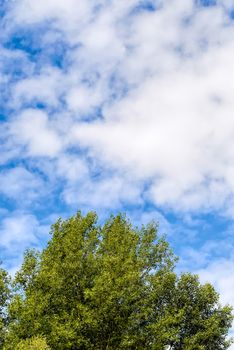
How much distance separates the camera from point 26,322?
192ft

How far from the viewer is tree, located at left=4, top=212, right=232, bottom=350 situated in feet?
193

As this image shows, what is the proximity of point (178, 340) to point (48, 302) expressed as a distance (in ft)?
58.2

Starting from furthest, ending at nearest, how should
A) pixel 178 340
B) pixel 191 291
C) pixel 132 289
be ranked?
pixel 191 291
pixel 178 340
pixel 132 289

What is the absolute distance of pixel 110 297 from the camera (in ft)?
193

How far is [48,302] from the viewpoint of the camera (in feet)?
198

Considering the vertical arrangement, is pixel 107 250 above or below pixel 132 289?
above

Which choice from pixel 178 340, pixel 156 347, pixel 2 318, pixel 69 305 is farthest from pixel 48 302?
pixel 178 340

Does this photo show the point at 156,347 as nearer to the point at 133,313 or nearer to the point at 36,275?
the point at 133,313

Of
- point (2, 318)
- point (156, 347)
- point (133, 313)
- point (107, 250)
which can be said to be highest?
point (107, 250)

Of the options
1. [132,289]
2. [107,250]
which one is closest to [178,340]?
[132,289]

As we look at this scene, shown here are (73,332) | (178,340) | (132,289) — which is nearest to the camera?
(73,332)

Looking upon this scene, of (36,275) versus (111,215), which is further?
(111,215)

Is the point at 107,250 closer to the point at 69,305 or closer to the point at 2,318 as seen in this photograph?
the point at 69,305

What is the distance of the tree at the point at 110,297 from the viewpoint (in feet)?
193
